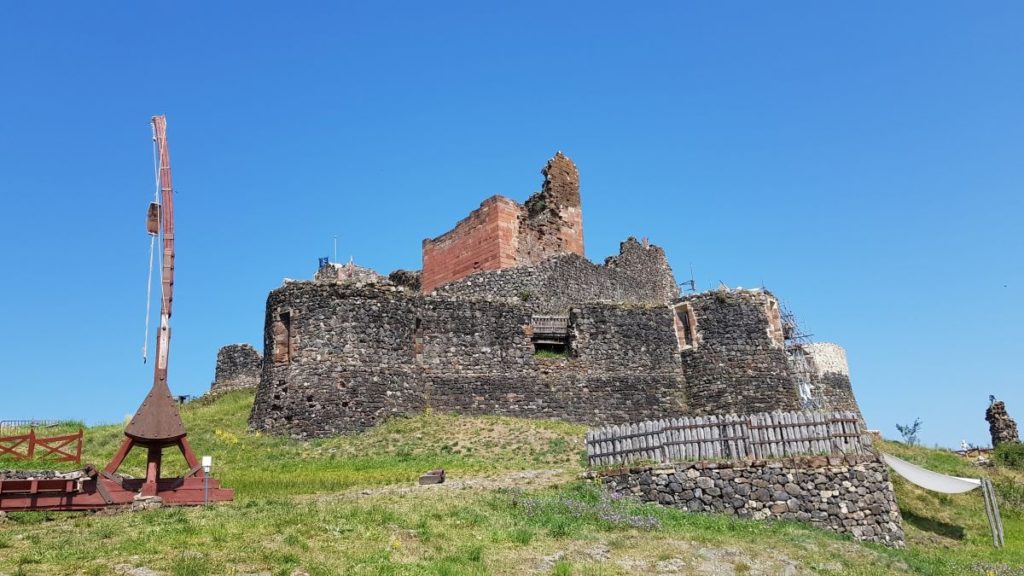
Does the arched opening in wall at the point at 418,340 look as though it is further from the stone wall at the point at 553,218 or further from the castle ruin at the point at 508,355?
the stone wall at the point at 553,218

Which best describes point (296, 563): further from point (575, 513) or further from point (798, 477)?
point (798, 477)

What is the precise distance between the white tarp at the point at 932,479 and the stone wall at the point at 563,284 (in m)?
12.2

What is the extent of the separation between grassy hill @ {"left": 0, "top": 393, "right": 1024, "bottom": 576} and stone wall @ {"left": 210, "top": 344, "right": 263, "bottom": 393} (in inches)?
724

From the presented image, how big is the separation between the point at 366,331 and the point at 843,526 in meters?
15.1

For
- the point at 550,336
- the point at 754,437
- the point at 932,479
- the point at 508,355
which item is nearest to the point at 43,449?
the point at 508,355

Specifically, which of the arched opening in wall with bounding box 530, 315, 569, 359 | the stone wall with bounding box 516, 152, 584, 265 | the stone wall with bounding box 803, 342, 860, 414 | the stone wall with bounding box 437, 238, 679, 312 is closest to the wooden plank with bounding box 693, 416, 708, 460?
the arched opening in wall with bounding box 530, 315, 569, 359

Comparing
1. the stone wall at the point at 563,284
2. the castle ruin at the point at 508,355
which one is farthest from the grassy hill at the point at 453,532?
the stone wall at the point at 563,284

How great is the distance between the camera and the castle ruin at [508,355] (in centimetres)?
2431

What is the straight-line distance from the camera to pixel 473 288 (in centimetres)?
3334

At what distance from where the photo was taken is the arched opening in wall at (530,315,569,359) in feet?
90.8

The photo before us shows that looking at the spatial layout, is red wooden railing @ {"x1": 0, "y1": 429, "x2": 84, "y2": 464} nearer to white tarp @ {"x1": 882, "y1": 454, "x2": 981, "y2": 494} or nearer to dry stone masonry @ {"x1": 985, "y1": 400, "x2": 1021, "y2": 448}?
white tarp @ {"x1": 882, "y1": 454, "x2": 981, "y2": 494}

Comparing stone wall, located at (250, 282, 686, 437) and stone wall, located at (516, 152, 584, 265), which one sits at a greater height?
stone wall, located at (516, 152, 584, 265)

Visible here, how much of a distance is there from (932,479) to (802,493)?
6089mm

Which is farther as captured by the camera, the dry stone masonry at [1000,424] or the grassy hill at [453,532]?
the dry stone masonry at [1000,424]
